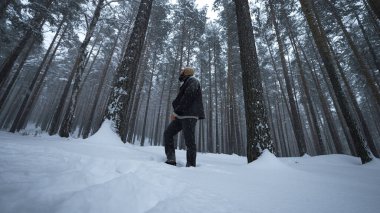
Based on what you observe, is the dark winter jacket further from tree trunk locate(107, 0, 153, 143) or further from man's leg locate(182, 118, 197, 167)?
tree trunk locate(107, 0, 153, 143)

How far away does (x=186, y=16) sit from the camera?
1923 cm

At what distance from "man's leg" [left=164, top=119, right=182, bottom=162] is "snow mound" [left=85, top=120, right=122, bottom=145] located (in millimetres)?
1354

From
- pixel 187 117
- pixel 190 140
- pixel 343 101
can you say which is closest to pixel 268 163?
pixel 190 140

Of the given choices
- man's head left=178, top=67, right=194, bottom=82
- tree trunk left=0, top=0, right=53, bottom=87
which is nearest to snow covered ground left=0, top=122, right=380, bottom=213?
man's head left=178, top=67, right=194, bottom=82

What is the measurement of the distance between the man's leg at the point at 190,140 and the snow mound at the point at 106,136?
68.5 inches

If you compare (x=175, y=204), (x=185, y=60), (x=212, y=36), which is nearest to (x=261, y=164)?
(x=175, y=204)

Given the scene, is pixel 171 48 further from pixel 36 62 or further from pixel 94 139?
pixel 36 62

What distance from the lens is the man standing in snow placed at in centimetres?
336

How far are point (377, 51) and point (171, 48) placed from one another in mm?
19471

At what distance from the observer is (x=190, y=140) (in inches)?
133

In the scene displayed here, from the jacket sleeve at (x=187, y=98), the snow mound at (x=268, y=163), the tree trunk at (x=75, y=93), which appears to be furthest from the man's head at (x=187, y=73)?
the tree trunk at (x=75, y=93)

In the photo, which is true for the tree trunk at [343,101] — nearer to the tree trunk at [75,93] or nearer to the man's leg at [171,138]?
the man's leg at [171,138]

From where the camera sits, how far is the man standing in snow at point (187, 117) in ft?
11.0

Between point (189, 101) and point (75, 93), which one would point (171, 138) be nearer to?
point (189, 101)
